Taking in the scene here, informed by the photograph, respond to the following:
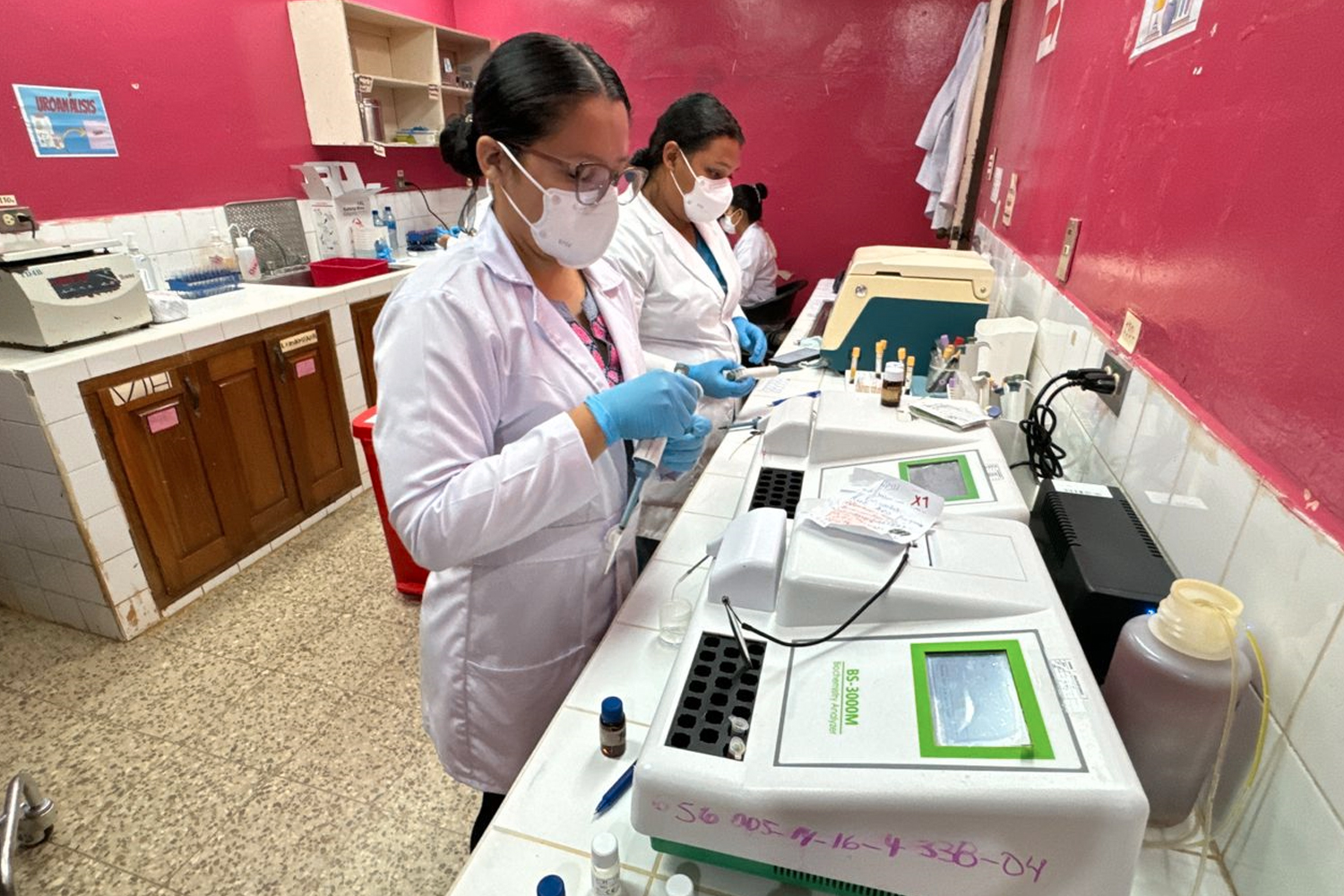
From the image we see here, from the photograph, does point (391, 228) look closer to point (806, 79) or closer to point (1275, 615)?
point (806, 79)

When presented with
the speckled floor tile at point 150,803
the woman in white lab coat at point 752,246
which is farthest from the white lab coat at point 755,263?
the speckled floor tile at point 150,803

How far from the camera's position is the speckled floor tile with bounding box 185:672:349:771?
181 centimetres

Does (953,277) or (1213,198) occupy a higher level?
(1213,198)

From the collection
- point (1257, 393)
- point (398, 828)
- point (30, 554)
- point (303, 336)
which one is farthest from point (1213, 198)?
point (30, 554)

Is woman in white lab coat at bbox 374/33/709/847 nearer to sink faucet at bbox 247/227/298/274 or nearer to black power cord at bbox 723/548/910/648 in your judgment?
black power cord at bbox 723/548/910/648

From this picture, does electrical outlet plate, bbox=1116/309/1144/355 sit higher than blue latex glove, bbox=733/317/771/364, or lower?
higher

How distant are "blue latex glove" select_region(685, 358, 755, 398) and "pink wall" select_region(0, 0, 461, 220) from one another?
8.11ft

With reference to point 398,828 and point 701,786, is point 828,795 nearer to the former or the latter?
point 701,786

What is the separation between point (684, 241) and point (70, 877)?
81.3 inches

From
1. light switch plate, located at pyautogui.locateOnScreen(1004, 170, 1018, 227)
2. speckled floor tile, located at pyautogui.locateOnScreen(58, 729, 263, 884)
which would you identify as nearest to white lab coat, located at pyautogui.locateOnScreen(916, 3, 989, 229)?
light switch plate, located at pyautogui.locateOnScreen(1004, 170, 1018, 227)

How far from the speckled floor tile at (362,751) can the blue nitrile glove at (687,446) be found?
1.16 meters

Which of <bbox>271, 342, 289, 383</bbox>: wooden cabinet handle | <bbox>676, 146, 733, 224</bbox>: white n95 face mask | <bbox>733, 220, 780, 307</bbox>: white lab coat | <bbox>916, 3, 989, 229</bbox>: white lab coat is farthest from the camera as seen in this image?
<bbox>733, 220, 780, 307</bbox>: white lab coat

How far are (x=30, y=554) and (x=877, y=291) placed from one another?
2764 millimetres

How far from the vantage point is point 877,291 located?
2004 mm
